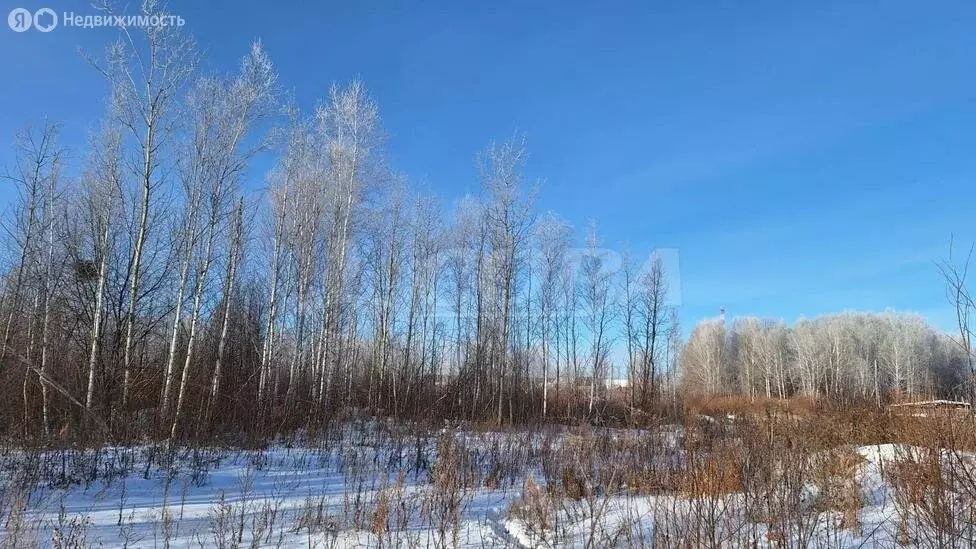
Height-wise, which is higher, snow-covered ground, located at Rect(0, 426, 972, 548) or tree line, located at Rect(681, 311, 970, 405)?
tree line, located at Rect(681, 311, 970, 405)

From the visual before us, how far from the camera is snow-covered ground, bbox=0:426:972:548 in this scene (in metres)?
3.85

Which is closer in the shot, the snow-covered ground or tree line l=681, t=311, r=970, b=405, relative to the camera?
the snow-covered ground

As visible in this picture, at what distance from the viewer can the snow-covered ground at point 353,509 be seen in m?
3.85

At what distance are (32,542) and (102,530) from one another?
4.45 feet

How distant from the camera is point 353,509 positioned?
208 inches

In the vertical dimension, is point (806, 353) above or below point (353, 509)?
above

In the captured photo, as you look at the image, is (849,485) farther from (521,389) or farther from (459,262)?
(459,262)

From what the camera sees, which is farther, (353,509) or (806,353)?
(806,353)

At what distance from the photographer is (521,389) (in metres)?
20.6

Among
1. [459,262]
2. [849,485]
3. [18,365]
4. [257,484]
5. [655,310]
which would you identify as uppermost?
[459,262]

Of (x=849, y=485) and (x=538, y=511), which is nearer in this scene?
(x=538, y=511)

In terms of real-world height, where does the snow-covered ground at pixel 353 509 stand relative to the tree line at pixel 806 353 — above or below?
below

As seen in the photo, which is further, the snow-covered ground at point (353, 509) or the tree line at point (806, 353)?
the tree line at point (806, 353)

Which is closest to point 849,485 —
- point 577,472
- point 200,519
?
point 577,472
